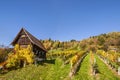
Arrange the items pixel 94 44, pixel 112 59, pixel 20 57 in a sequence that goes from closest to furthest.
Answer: pixel 20 57
pixel 112 59
pixel 94 44

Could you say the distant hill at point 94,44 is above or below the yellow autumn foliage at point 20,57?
above

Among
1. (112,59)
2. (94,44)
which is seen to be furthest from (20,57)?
(94,44)

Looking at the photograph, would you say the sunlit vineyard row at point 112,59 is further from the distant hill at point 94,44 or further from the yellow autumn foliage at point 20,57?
the distant hill at point 94,44

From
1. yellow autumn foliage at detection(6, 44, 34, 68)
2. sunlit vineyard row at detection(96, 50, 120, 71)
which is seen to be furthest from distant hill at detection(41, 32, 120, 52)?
yellow autumn foliage at detection(6, 44, 34, 68)

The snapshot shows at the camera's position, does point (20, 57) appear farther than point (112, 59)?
No

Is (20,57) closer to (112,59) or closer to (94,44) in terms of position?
(112,59)

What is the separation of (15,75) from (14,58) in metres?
9.24

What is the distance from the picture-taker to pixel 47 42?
17662cm

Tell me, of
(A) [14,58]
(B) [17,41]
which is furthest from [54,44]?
(A) [14,58]

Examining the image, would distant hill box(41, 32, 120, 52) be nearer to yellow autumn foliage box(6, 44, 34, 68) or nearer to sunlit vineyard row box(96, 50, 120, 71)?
sunlit vineyard row box(96, 50, 120, 71)

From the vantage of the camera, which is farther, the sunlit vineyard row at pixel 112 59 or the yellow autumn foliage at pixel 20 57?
the sunlit vineyard row at pixel 112 59

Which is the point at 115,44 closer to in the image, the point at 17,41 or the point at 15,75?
the point at 17,41

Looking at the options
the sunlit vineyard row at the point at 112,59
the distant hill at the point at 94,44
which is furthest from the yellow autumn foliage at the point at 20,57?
the distant hill at the point at 94,44

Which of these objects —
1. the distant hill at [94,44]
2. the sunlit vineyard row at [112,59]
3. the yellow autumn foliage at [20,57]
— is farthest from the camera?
the distant hill at [94,44]
